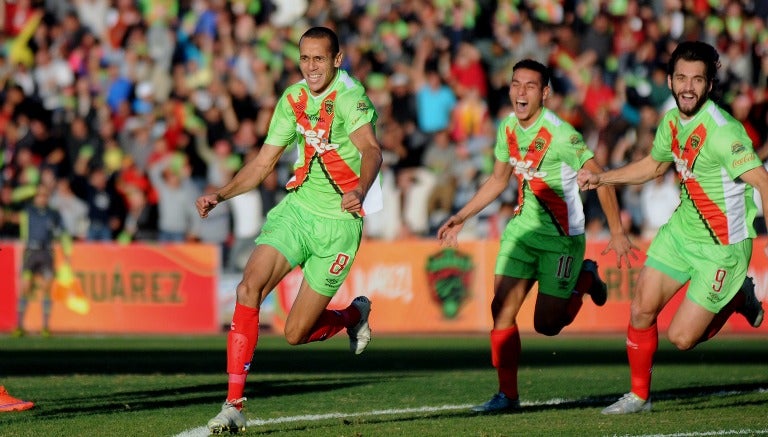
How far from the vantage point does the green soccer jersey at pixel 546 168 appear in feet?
34.3

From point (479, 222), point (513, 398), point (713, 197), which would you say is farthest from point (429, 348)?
point (713, 197)

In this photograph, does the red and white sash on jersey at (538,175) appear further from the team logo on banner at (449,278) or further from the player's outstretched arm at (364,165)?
the team logo on banner at (449,278)

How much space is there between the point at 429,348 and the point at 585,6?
29.6ft

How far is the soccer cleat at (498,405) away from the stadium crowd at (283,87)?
35.2 feet

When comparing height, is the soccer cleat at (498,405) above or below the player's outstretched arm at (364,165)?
below

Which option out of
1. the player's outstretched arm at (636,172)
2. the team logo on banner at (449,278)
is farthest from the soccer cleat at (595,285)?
the team logo on banner at (449,278)

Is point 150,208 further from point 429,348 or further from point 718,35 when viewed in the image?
point 718,35

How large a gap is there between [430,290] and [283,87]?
5.13 metres

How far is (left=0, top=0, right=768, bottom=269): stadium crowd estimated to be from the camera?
21.7 metres

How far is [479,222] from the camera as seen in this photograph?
21656mm

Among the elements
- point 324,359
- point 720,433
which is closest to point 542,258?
point 720,433

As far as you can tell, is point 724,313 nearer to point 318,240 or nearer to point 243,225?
point 318,240

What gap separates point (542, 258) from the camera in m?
10.8

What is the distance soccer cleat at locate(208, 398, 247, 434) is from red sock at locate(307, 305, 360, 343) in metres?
1.35
